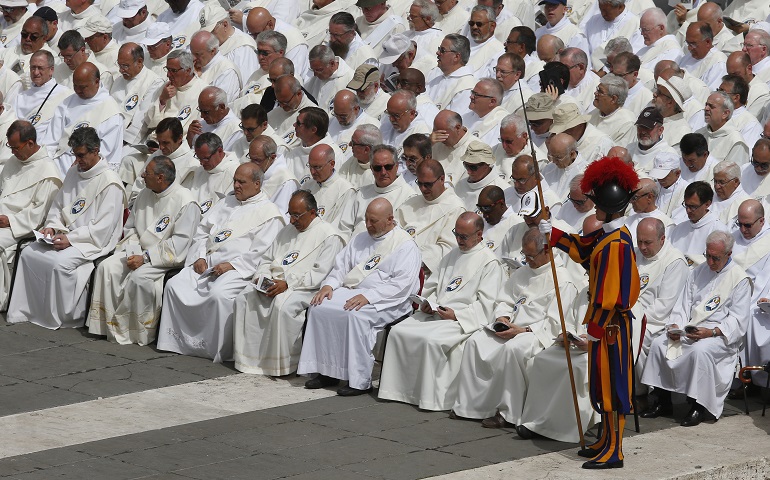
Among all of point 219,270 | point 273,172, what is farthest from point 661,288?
point 273,172

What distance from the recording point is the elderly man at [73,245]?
1123cm

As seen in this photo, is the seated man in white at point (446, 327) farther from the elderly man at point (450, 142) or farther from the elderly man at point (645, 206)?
the elderly man at point (450, 142)

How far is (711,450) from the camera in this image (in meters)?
8.51

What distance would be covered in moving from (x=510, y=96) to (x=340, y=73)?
1.66 meters

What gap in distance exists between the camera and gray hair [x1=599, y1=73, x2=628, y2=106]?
11938 mm

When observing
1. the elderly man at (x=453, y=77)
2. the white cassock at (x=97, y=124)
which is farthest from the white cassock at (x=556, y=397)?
the white cassock at (x=97, y=124)

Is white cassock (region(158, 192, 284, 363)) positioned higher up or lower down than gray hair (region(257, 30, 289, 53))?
lower down

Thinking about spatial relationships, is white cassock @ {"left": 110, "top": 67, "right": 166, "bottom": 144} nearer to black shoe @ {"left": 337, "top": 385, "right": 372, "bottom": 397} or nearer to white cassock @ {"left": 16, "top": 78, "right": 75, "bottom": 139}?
white cassock @ {"left": 16, "top": 78, "right": 75, "bottom": 139}

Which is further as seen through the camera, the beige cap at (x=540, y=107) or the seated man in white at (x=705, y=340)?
the beige cap at (x=540, y=107)

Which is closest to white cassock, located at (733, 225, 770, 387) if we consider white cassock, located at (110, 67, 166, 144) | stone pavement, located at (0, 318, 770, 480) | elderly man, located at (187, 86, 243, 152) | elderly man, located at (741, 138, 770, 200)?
stone pavement, located at (0, 318, 770, 480)

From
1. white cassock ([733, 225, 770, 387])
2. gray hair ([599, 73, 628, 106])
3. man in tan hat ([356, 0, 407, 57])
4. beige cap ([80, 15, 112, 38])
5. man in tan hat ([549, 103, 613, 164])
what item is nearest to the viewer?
white cassock ([733, 225, 770, 387])

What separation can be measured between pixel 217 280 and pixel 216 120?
7.44 ft

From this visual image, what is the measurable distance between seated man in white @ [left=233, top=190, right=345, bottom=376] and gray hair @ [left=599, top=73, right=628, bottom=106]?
2835mm

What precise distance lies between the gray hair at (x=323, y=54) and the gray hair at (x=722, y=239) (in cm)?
471
